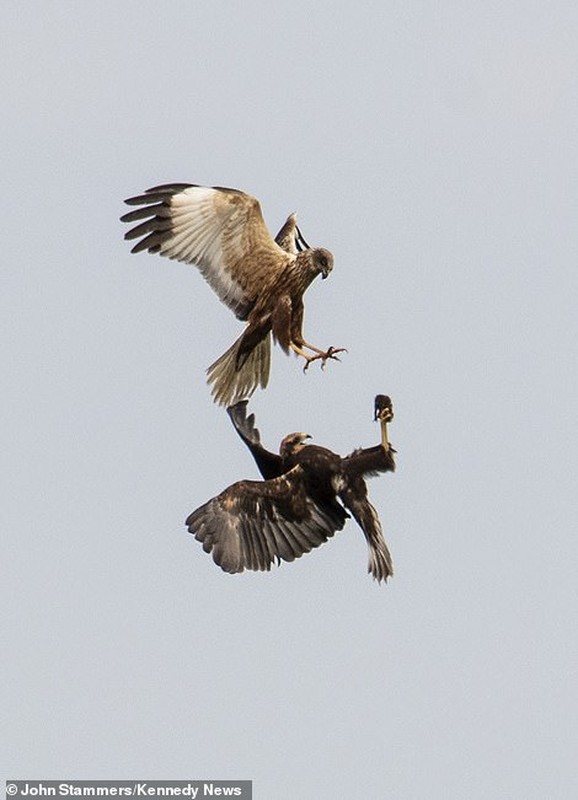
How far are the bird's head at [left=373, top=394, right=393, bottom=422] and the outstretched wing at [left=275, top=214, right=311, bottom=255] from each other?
4.70m

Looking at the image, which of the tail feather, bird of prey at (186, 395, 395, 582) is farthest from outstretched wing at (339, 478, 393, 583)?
the tail feather

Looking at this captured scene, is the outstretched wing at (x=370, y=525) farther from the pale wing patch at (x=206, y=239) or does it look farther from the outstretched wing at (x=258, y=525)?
the pale wing patch at (x=206, y=239)

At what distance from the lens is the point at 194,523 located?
75.3 feet

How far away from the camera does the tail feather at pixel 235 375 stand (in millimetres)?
23859

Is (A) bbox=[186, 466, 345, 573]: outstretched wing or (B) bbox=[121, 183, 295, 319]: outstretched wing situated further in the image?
(B) bbox=[121, 183, 295, 319]: outstretched wing

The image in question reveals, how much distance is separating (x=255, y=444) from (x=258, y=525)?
0.62 m

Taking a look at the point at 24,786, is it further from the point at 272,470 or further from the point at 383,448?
the point at 383,448

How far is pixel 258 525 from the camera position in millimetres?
23000

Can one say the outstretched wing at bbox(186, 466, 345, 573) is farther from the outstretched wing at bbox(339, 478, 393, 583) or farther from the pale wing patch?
→ the pale wing patch

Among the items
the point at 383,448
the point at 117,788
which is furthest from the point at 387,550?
the point at 117,788

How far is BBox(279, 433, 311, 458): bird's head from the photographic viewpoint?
74.4 ft

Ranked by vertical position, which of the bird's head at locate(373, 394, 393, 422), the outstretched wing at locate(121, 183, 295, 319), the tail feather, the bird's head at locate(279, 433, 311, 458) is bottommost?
the bird's head at locate(373, 394, 393, 422)

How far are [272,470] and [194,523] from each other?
0.74m

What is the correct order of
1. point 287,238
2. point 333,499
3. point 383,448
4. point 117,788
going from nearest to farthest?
point 383,448 < point 333,499 < point 287,238 < point 117,788
